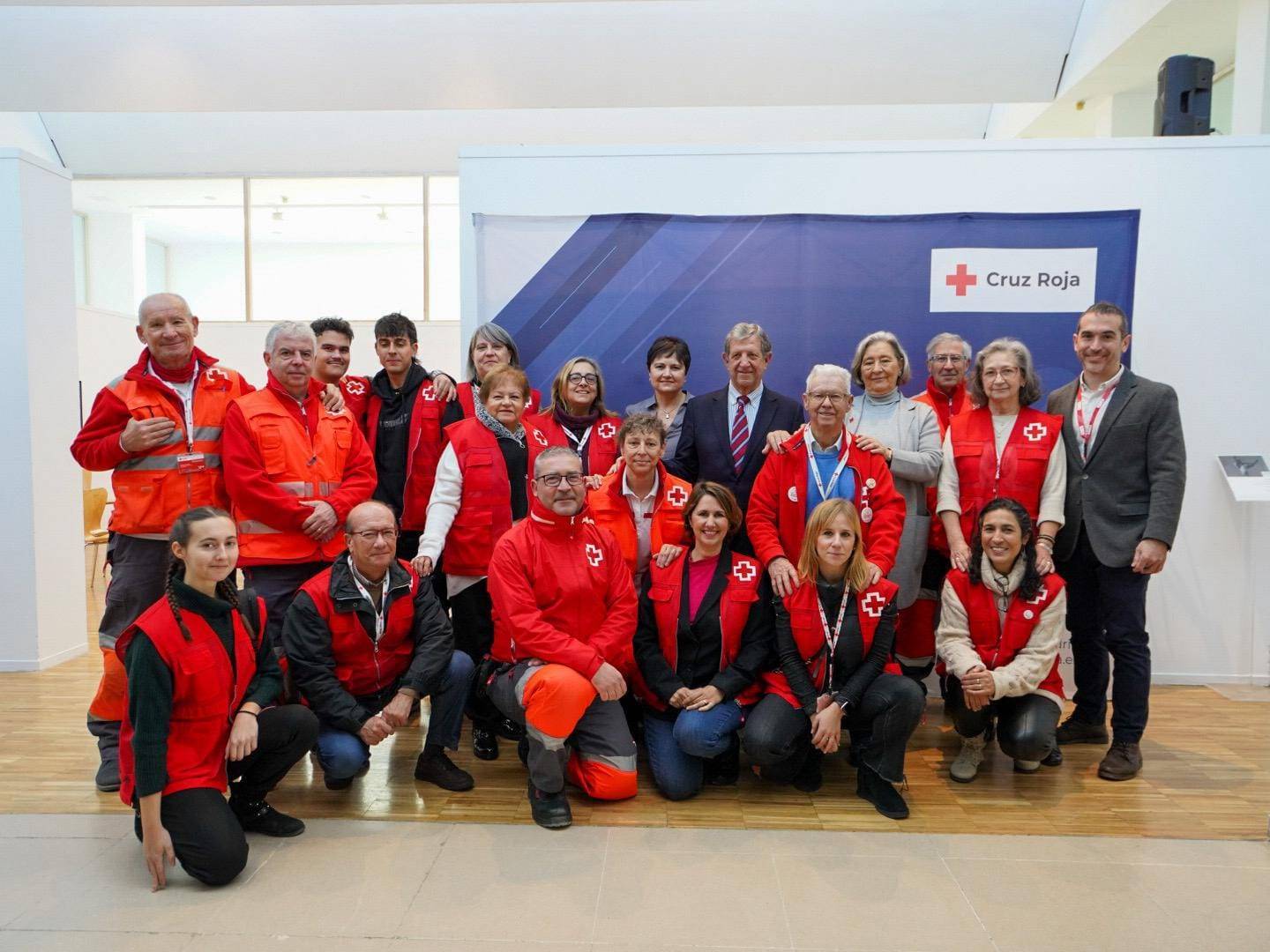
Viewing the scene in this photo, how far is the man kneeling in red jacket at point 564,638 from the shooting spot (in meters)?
2.73

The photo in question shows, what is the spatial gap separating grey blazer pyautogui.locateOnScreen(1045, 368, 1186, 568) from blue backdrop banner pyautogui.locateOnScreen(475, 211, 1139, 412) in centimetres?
100

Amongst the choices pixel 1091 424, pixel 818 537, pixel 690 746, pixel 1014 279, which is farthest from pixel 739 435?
pixel 1014 279

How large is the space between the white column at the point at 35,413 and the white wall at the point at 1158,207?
219 centimetres

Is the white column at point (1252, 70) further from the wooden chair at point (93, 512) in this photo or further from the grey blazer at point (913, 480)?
the wooden chair at point (93, 512)

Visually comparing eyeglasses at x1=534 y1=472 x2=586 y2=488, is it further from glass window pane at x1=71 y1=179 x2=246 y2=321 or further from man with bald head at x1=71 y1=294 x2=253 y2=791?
glass window pane at x1=71 y1=179 x2=246 y2=321

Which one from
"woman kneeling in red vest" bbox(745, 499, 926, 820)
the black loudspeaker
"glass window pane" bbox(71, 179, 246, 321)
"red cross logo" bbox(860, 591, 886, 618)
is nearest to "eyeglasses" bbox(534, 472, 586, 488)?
"woman kneeling in red vest" bbox(745, 499, 926, 820)

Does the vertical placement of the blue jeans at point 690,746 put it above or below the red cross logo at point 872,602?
below

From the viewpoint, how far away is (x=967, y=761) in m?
3.09

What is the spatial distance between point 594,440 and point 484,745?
1254 mm

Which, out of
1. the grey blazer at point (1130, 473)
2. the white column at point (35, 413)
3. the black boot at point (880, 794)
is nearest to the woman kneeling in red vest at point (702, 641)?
the black boot at point (880, 794)

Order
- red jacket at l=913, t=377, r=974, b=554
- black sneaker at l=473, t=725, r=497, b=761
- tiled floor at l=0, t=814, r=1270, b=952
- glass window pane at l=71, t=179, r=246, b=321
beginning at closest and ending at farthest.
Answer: tiled floor at l=0, t=814, r=1270, b=952
black sneaker at l=473, t=725, r=497, b=761
red jacket at l=913, t=377, r=974, b=554
glass window pane at l=71, t=179, r=246, b=321

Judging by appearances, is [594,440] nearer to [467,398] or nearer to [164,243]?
[467,398]

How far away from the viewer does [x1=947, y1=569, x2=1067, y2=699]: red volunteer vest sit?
9.84 feet

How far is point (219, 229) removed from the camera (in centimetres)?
906
